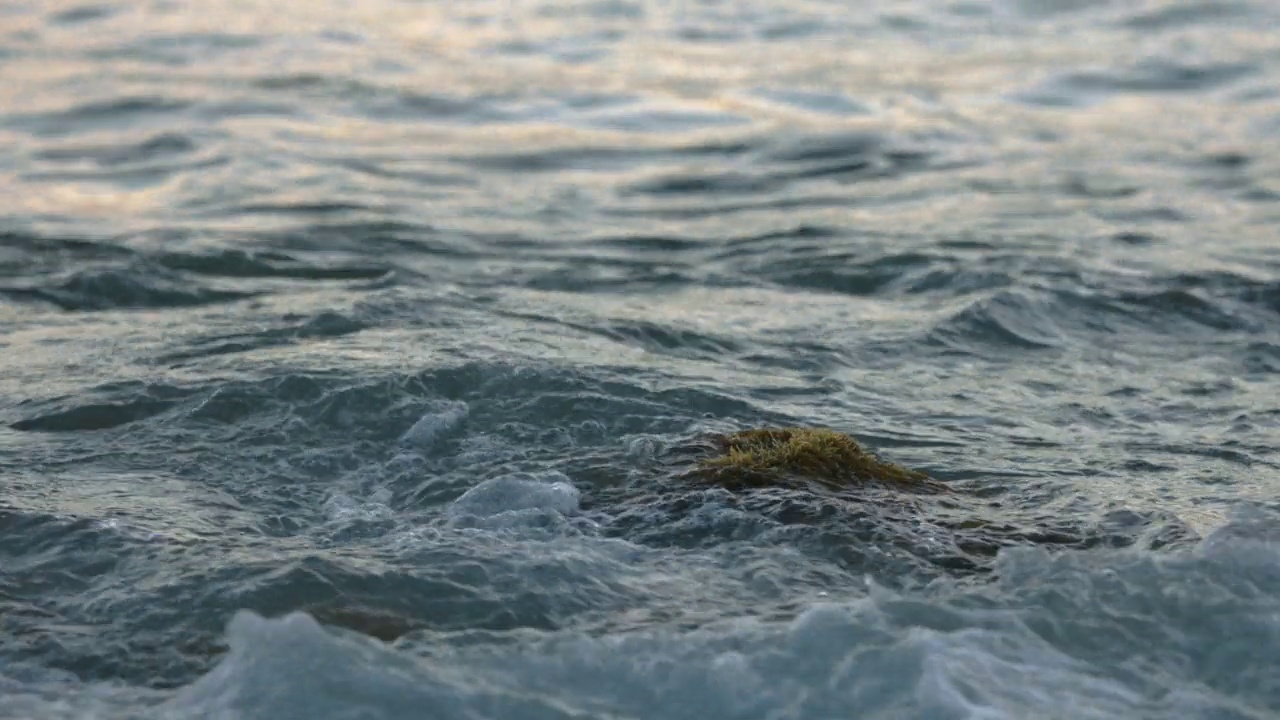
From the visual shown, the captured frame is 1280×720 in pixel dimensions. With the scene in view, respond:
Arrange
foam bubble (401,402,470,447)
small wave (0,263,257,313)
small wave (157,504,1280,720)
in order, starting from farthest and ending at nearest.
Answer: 1. small wave (0,263,257,313)
2. foam bubble (401,402,470,447)
3. small wave (157,504,1280,720)

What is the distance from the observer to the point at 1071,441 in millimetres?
6352

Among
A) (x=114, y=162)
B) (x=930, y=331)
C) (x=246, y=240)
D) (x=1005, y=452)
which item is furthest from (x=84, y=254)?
(x=1005, y=452)

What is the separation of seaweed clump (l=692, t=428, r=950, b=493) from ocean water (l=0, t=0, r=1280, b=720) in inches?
5.1

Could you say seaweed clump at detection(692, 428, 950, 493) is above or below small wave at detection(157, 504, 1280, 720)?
above

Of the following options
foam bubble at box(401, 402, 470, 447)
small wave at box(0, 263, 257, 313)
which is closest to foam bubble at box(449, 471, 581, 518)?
foam bubble at box(401, 402, 470, 447)

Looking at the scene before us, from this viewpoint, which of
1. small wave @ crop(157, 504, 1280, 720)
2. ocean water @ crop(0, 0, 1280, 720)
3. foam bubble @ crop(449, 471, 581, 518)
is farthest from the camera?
foam bubble @ crop(449, 471, 581, 518)

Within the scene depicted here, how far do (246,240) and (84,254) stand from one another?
0.86 metres

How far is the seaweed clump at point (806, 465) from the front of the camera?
547cm

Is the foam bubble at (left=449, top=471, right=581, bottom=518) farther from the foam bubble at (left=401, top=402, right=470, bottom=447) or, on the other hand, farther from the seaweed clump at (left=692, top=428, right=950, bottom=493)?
the foam bubble at (left=401, top=402, right=470, bottom=447)

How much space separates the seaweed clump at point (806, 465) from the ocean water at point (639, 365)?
13 cm

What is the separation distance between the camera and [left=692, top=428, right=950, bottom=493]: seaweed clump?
5469 mm

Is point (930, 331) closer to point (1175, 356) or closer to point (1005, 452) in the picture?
point (1175, 356)

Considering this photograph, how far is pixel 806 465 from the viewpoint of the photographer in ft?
18.1

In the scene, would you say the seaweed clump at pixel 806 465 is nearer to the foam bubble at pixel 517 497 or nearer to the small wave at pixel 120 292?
the foam bubble at pixel 517 497
